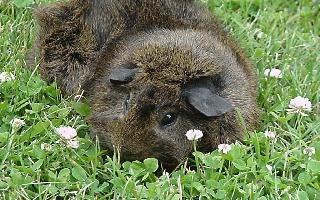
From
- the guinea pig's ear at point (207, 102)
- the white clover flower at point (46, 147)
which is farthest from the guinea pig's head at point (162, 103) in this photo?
the white clover flower at point (46, 147)

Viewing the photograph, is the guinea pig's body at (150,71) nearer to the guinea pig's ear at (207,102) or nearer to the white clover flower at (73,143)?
the guinea pig's ear at (207,102)

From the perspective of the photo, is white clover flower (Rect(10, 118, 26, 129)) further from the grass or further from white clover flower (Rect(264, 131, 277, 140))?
white clover flower (Rect(264, 131, 277, 140))

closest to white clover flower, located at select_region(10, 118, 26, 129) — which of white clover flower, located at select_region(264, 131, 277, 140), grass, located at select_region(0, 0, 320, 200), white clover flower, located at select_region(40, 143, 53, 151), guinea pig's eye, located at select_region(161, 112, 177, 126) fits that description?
grass, located at select_region(0, 0, 320, 200)

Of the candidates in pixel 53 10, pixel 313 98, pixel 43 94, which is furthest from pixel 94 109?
pixel 313 98

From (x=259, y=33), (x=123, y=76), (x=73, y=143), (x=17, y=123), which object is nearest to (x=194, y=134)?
(x=123, y=76)

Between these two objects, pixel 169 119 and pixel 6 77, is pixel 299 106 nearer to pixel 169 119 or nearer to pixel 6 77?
pixel 169 119

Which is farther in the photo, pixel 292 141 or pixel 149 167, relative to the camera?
pixel 292 141

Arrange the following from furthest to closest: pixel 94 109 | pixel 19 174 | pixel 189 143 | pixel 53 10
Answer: pixel 53 10 < pixel 94 109 < pixel 189 143 < pixel 19 174

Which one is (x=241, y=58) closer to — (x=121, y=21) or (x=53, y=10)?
(x=121, y=21)
